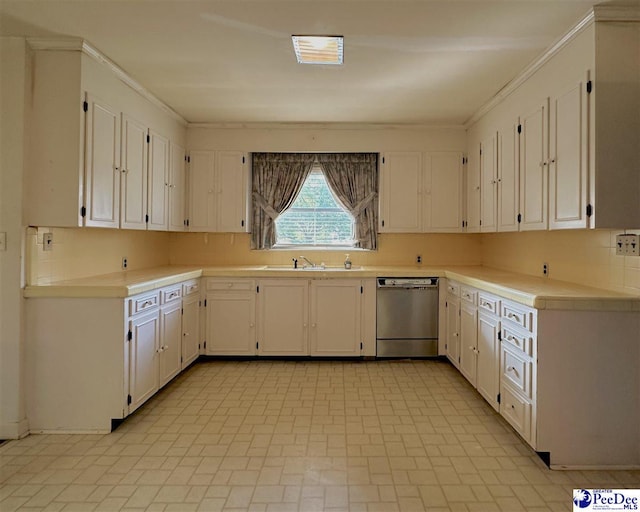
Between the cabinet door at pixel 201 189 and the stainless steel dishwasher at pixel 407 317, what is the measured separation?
81.1 inches

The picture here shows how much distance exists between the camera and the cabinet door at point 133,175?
3082mm

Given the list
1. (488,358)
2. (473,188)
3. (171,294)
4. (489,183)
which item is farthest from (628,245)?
(171,294)

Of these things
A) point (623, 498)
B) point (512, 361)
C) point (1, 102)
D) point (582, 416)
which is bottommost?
point (623, 498)

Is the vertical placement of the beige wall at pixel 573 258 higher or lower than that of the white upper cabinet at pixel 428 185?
lower

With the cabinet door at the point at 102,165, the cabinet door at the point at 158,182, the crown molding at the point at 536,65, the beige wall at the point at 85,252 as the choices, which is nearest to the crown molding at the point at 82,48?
the cabinet door at the point at 102,165

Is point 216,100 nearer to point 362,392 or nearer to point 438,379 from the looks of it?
point 362,392

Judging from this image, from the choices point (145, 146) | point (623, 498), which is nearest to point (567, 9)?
point (623, 498)

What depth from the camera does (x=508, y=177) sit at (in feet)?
10.7

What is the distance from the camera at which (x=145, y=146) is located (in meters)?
3.43

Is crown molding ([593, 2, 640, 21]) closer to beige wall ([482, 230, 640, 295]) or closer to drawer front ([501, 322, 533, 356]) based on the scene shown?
beige wall ([482, 230, 640, 295])

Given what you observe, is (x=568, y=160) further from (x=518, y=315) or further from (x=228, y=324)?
(x=228, y=324)

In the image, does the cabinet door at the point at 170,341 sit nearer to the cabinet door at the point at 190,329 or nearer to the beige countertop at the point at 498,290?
the cabinet door at the point at 190,329

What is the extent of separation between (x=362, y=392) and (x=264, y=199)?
2431mm

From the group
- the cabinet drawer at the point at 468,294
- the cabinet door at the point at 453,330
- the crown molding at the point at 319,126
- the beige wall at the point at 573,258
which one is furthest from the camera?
the crown molding at the point at 319,126
